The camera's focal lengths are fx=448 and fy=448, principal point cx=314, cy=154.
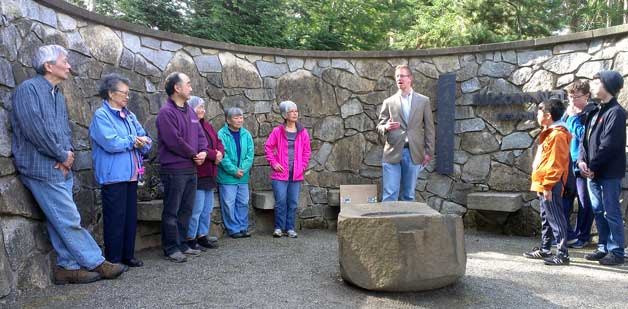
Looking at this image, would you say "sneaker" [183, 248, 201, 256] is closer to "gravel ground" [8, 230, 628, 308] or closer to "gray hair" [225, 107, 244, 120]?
"gravel ground" [8, 230, 628, 308]

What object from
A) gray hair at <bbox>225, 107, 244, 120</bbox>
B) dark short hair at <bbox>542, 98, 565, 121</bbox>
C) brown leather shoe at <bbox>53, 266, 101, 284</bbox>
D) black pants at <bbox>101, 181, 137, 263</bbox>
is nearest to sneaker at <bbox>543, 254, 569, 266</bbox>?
dark short hair at <bbox>542, 98, 565, 121</bbox>

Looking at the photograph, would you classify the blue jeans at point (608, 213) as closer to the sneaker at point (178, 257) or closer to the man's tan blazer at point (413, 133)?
the man's tan blazer at point (413, 133)

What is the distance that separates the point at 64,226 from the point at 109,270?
46cm

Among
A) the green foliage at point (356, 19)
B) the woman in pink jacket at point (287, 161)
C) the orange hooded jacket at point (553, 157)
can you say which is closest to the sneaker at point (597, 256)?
the orange hooded jacket at point (553, 157)

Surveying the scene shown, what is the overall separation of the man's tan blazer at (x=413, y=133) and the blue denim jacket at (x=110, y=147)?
2.49 m

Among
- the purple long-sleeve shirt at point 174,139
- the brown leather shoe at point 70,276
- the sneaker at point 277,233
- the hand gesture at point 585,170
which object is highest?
the purple long-sleeve shirt at point 174,139

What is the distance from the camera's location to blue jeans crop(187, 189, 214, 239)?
4279 millimetres

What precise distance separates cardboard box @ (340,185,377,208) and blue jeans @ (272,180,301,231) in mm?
804

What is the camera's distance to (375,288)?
2.92 meters

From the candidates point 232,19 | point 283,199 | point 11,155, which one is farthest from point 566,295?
point 232,19

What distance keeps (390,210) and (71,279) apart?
2.34 m

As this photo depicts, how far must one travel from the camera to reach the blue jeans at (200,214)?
Result: 14.0 feet

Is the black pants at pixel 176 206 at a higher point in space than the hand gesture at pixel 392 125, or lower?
lower

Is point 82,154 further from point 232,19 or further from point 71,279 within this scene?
point 232,19
